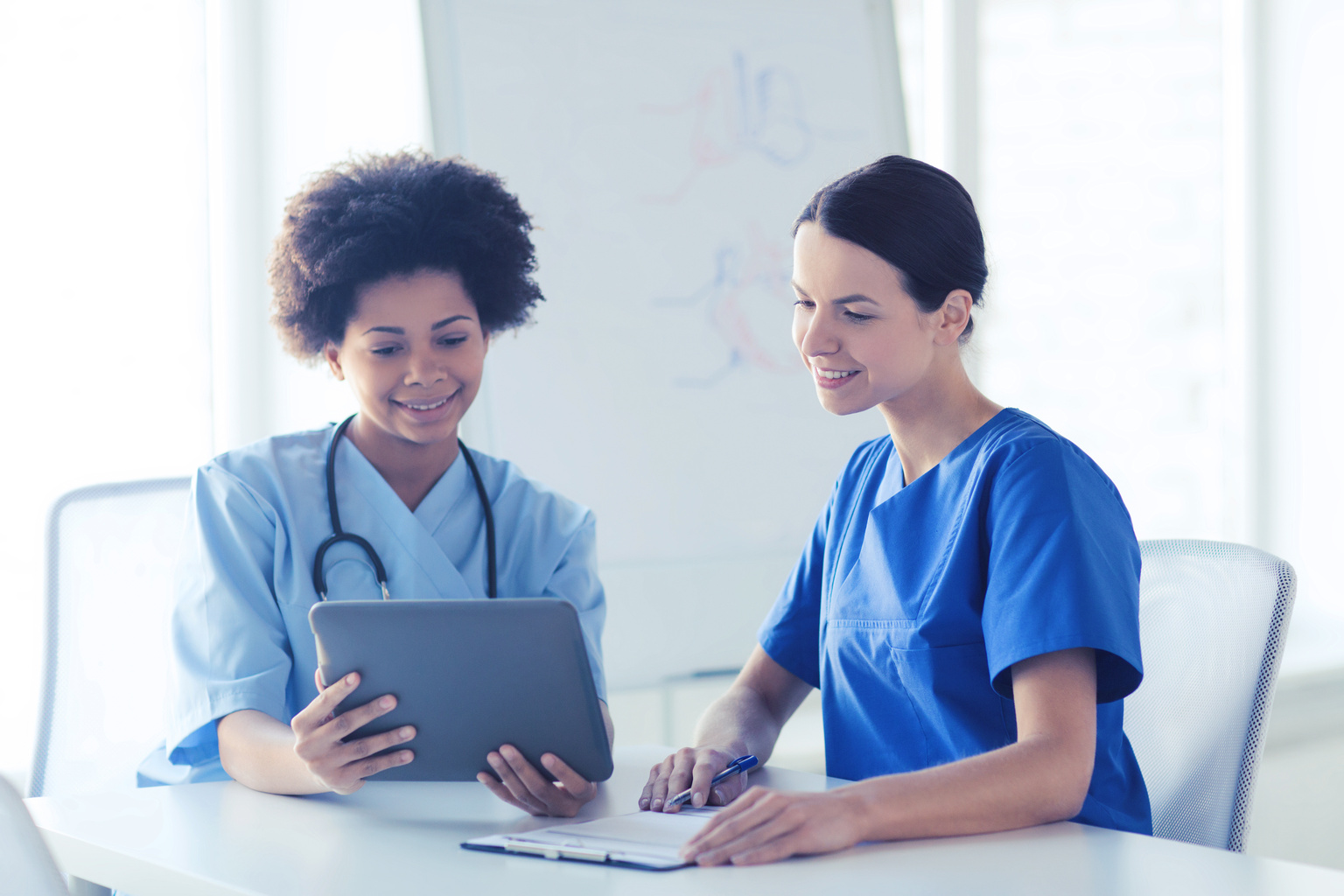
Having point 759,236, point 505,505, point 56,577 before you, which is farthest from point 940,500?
point 759,236

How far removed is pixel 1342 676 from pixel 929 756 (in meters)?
2.22

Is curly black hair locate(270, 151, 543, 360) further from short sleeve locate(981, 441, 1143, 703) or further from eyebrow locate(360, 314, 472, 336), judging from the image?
short sleeve locate(981, 441, 1143, 703)

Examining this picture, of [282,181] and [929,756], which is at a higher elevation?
[282,181]

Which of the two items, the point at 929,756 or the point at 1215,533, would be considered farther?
the point at 1215,533

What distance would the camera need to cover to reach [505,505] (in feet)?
4.79

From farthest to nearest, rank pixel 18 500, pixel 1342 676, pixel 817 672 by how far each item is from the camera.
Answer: pixel 1342 676, pixel 18 500, pixel 817 672

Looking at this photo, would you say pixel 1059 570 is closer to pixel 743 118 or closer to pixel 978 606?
pixel 978 606

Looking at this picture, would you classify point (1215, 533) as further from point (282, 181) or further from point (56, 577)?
point (56, 577)

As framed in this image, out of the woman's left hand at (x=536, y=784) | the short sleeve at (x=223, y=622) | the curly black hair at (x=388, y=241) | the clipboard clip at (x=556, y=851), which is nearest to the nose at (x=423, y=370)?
the curly black hair at (x=388, y=241)

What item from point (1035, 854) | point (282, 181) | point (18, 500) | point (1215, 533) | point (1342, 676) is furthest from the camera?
point (1215, 533)

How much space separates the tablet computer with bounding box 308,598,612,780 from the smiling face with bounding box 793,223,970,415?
16.5 inches

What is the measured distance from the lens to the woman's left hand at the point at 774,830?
0.87m

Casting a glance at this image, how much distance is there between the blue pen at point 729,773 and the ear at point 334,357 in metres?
0.68

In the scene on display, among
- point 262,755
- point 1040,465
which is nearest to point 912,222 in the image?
point 1040,465
